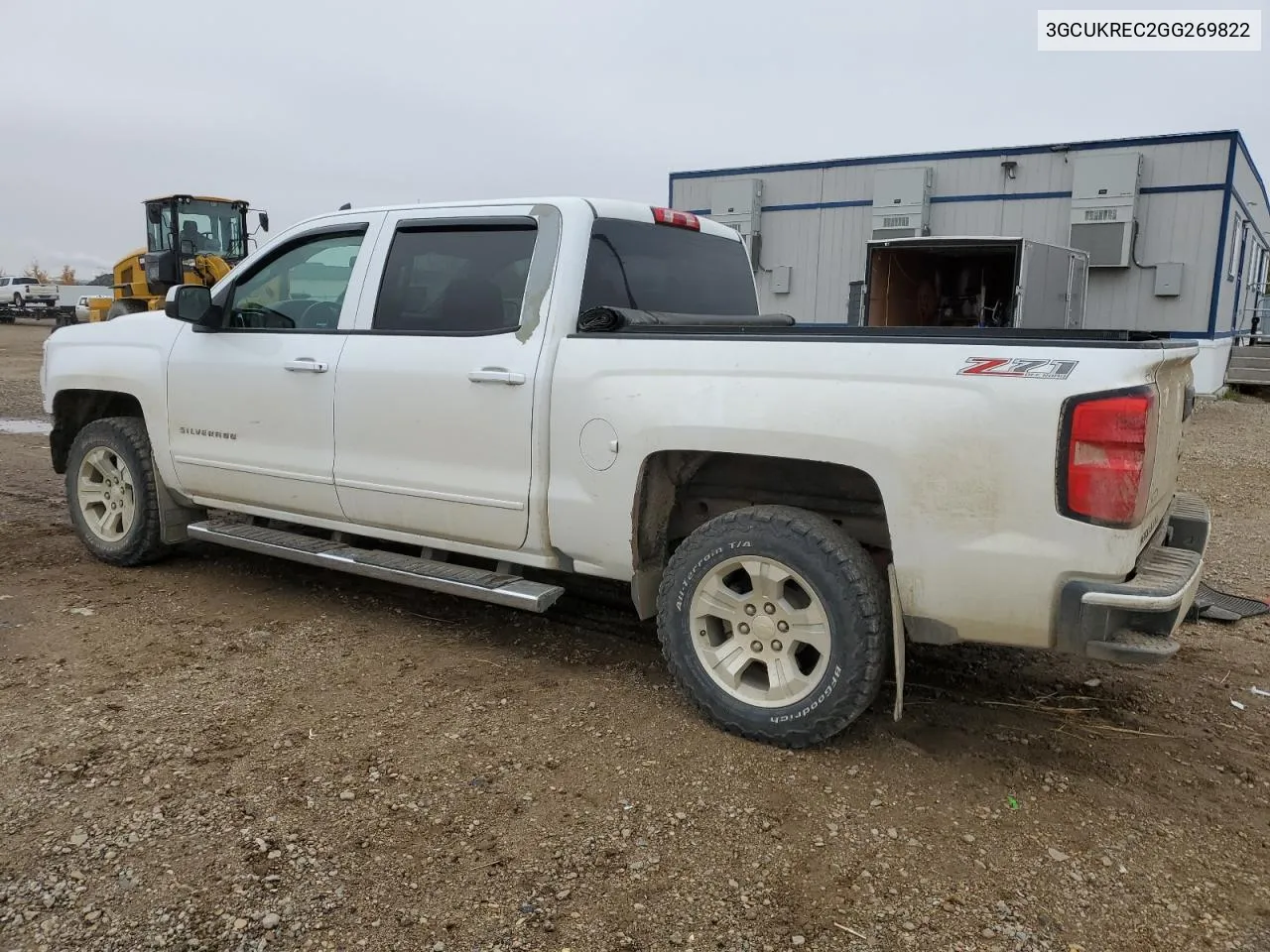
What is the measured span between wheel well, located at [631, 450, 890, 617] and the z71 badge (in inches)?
24.4

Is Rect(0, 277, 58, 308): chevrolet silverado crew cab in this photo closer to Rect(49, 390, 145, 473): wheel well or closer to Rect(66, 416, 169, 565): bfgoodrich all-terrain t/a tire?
Rect(49, 390, 145, 473): wheel well

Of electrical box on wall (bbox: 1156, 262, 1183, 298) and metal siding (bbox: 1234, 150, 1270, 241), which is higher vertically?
metal siding (bbox: 1234, 150, 1270, 241)

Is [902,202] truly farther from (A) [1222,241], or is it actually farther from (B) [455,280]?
(B) [455,280]

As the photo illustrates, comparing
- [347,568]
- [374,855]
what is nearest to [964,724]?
[374,855]

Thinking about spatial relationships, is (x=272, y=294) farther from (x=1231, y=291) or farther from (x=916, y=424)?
(x=1231, y=291)

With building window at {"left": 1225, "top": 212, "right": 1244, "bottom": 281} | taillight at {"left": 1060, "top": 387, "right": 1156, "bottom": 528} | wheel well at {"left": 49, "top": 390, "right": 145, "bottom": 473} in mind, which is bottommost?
wheel well at {"left": 49, "top": 390, "right": 145, "bottom": 473}

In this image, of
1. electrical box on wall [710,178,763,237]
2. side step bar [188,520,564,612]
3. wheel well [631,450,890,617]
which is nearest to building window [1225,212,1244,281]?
electrical box on wall [710,178,763,237]

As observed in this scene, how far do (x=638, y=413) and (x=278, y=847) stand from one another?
188 centimetres

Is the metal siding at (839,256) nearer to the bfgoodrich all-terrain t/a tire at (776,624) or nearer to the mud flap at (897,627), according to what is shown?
the bfgoodrich all-terrain t/a tire at (776,624)

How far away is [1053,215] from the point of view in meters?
16.2

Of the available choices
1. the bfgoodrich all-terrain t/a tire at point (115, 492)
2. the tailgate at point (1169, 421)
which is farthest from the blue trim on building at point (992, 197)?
the tailgate at point (1169, 421)

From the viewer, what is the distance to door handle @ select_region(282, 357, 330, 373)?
453cm

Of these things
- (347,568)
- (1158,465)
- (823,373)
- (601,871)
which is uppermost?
(823,373)

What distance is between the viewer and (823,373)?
10.8 feet
